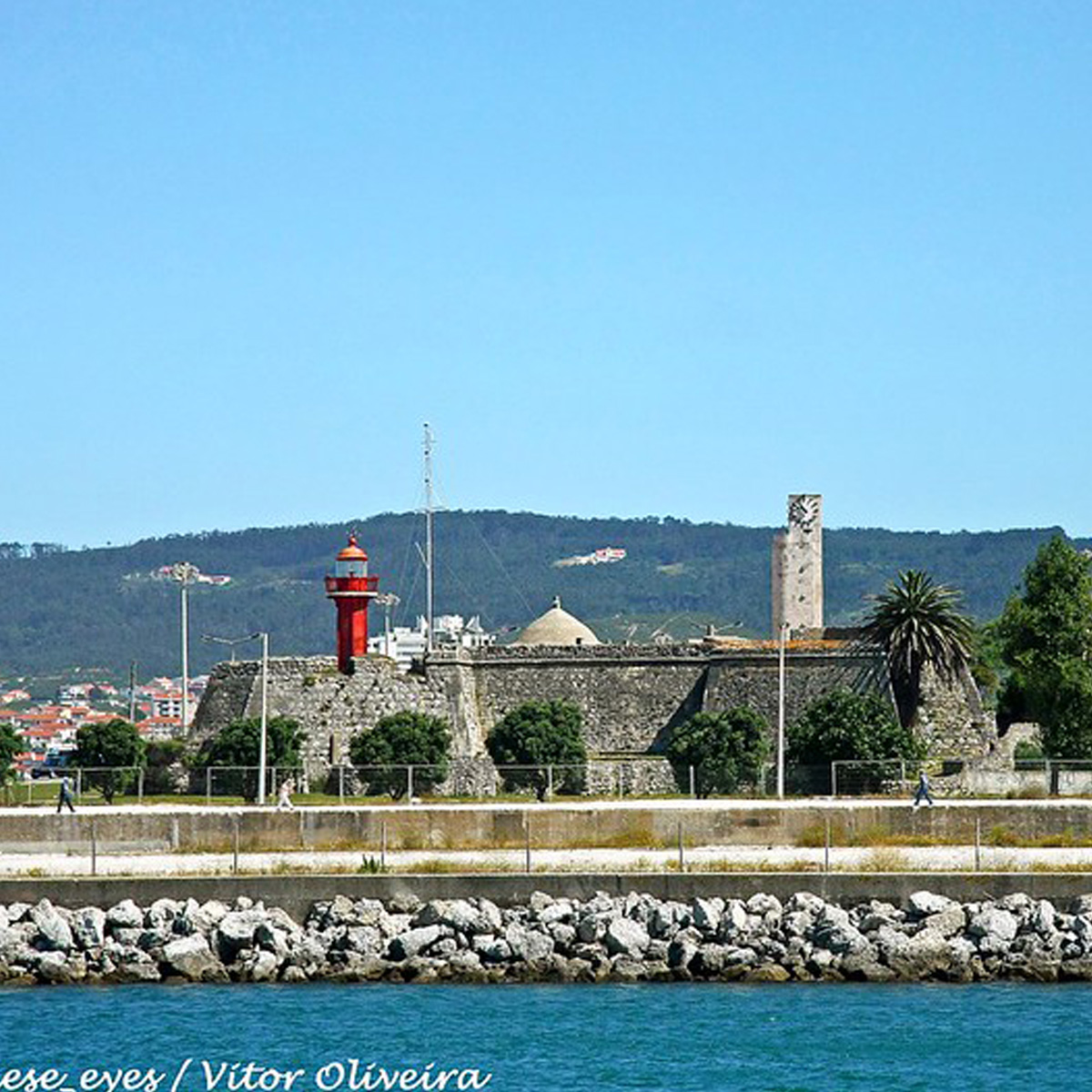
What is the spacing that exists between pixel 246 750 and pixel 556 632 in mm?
18056

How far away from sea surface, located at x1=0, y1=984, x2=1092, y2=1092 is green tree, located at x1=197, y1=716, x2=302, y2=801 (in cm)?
2748

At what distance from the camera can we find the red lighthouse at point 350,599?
247 feet

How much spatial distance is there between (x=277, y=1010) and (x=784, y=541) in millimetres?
47973

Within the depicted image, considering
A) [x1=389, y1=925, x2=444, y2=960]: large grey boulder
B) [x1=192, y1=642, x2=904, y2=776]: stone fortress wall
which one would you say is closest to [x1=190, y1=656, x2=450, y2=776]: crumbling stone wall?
[x1=192, y1=642, x2=904, y2=776]: stone fortress wall

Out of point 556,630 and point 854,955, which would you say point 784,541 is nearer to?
point 556,630

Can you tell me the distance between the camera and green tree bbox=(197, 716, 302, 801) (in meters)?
65.1

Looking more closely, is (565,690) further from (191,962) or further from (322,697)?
(191,962)

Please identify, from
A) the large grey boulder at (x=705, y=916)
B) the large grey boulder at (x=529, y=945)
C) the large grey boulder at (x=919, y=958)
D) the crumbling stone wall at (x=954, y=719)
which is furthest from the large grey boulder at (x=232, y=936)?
the crumbling stone wall at (x=954, y=719)

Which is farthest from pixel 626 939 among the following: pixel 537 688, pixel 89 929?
pixel 537 688

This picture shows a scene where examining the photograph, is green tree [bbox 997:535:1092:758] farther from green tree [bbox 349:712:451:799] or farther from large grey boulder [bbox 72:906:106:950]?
large grey boulder [bbox 72:906:106:950]

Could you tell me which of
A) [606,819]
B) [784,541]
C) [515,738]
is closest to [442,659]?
[515,738]

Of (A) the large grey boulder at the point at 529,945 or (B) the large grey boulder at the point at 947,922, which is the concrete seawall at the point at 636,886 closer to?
(B) the large grey boulder at the point at 947,922

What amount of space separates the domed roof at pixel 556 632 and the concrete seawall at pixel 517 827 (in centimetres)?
3632

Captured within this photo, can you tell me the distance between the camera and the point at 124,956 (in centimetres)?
3831
